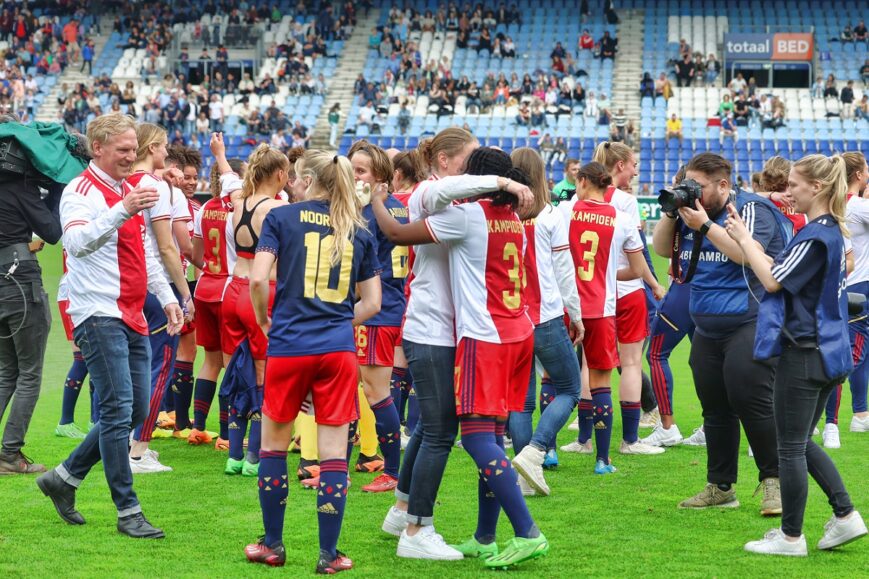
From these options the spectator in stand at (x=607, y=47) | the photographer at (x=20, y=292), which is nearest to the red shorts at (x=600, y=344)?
the photographer at (x=20, y=292)

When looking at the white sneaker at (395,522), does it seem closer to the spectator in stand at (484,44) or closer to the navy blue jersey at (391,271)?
the navy blue jersey at (391,271)

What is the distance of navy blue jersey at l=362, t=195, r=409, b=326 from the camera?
6945 millimetres

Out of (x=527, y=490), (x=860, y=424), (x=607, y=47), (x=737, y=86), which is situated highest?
(x=607, y=47)

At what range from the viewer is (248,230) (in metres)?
6.75

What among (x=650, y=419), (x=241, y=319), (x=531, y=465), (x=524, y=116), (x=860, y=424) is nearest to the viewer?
(x=531, y=465)

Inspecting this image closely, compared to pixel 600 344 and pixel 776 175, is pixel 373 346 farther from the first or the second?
pixel 776 175

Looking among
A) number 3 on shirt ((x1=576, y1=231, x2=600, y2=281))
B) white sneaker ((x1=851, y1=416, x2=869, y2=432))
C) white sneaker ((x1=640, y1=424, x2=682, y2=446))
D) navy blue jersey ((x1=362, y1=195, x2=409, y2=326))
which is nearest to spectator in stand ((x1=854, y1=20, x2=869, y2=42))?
white sneaker ((x1=851, y1=416, x2=869, y2=432))

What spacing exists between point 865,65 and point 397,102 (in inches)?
582

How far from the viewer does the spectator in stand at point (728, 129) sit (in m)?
32.1

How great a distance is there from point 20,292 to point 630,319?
13.1 ft

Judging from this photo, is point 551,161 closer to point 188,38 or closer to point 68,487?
point 188,38

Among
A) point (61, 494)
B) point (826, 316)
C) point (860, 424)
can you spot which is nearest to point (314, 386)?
point (61, 494)

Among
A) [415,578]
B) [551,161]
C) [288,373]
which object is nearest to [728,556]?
[415,578]

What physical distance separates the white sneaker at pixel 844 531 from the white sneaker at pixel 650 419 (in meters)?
3.39
